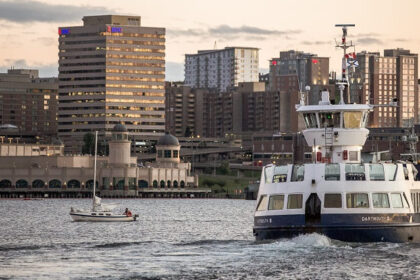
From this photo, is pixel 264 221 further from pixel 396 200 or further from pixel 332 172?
pixel 396 200

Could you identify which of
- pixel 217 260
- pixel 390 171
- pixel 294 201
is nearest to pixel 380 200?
pixel 390 171

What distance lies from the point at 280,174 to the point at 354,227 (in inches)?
252

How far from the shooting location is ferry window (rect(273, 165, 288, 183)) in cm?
8175

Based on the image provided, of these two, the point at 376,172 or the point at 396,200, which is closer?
the point at 376,172

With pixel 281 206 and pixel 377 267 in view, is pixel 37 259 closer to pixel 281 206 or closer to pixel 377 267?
pixel 281 206

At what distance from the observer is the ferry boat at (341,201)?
7912 centimetres

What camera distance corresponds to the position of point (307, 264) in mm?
74875

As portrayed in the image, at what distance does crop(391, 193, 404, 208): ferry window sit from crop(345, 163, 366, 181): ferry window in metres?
2.43

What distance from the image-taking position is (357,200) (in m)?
79.8

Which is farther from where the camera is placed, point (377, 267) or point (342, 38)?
point (342, 38)

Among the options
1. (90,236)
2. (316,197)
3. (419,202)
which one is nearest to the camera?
(316,197)

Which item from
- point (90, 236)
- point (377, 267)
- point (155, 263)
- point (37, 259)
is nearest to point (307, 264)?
point (377, 267)

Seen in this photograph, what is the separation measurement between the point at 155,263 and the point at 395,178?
16975mm

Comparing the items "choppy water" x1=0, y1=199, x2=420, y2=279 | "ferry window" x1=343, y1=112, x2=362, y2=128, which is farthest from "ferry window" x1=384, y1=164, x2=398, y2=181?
"ferry window" x1=343, y1=112, x2=362, y2=128
